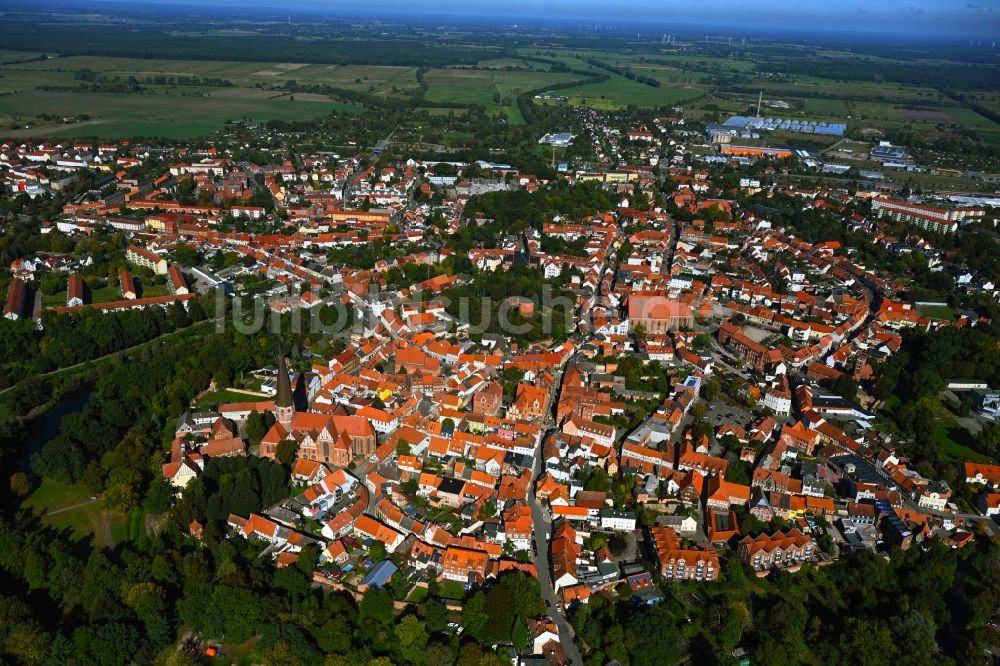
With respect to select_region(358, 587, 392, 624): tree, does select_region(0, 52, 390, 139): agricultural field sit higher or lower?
higher

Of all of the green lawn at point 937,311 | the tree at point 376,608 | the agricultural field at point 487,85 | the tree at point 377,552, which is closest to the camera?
the tree at point 376,608

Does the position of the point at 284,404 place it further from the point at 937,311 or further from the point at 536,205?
the point at 937,311

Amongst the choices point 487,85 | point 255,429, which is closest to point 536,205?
point 255,429

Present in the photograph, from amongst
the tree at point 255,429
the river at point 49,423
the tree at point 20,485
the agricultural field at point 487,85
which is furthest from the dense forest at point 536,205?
the agricultural field at point 487,85

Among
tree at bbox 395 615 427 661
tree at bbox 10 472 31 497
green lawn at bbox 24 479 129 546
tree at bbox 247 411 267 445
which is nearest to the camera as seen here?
tree at bbox 395 615 427 661

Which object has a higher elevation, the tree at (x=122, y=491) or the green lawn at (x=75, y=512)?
the tree at (x=122, y=491)

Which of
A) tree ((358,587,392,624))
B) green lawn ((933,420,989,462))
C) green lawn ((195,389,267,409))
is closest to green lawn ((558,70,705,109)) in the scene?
green lawn ((933,420,989,462))

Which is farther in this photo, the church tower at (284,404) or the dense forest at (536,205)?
the dense forest at (536,205)

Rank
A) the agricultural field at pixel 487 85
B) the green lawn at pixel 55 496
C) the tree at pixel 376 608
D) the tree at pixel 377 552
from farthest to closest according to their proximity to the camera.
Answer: the agricultural field at pixel 487 85 < the green lawn at pixel 55 496 < the tree at pixel 377 552 < the tree at pixel 376 608

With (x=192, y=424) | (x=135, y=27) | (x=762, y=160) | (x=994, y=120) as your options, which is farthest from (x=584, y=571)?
(x=135, y=27)

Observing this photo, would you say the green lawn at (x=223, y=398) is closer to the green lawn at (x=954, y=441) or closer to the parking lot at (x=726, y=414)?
the parking lot at (x=726, y=414)

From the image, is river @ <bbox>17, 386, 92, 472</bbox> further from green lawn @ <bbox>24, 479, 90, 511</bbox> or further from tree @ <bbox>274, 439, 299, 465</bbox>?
tree @ <bbox>274, 439, 299, 465</bbox>
